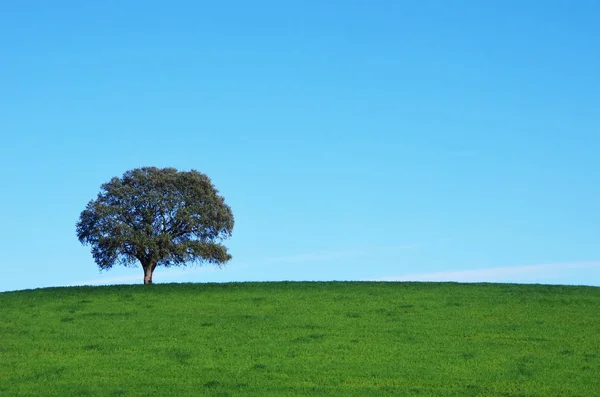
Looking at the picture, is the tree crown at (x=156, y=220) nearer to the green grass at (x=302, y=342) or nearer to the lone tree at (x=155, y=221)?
the lone tree at (x=155, y=221)

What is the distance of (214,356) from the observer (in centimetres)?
2930

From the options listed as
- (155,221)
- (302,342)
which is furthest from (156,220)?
(302,342)

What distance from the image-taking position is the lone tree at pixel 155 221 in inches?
2111

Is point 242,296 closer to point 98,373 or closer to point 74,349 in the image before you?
point 74,349

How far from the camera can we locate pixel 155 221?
2149 inches

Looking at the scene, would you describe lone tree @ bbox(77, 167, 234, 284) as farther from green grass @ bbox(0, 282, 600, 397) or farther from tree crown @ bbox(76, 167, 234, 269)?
green grass @ bbox(0, 282, 600, 397)

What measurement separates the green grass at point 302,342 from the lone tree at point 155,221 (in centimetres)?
759

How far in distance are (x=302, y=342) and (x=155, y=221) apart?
25690 millimetres

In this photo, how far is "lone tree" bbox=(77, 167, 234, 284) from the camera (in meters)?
53.6

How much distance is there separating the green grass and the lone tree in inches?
299

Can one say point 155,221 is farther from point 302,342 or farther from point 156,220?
point 302,342

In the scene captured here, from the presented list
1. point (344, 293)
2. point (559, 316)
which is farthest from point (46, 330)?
point (559, 316)

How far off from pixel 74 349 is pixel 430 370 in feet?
45.2

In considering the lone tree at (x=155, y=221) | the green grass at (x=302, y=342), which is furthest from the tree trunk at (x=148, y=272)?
the green grass at (x=302, y=342)
